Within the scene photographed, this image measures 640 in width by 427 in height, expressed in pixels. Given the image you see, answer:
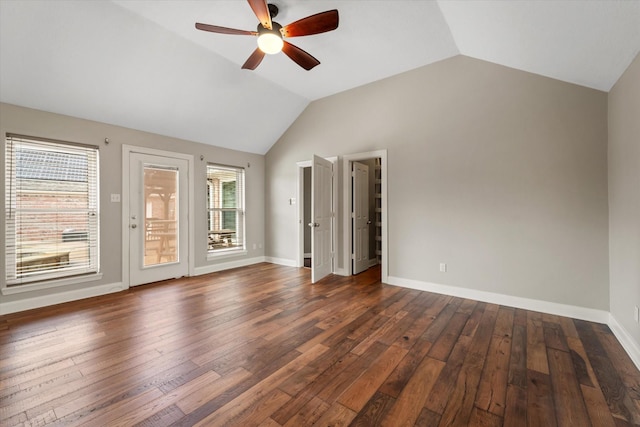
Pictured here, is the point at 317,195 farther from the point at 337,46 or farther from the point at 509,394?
the point at 509,394

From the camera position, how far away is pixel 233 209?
5.70m

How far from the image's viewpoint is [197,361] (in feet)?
7.07

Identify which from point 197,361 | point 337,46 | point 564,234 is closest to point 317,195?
point 337,46

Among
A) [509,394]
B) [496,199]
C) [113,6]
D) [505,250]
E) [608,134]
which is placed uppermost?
[113,6]

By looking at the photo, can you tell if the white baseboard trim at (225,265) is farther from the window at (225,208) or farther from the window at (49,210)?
the window at (49,210)

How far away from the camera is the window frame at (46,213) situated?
321cm

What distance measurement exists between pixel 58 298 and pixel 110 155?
2.02m

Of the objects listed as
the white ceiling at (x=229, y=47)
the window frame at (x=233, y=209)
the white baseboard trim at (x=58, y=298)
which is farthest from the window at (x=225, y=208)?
the white baseboard trim at (x=58, y=298)

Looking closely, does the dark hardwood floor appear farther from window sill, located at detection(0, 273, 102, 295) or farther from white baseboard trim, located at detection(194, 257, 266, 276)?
white baseboard trim, located at detection(194, 257, 266, 276)

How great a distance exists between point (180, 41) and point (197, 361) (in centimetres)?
350

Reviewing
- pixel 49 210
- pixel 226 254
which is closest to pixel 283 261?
pixel 226 254

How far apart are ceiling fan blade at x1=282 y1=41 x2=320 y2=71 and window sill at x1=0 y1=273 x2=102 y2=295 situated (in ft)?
12.9

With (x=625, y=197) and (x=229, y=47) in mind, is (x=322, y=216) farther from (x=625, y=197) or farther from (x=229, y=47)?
(x=625, y=197)

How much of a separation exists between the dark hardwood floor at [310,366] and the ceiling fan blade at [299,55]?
286cm
